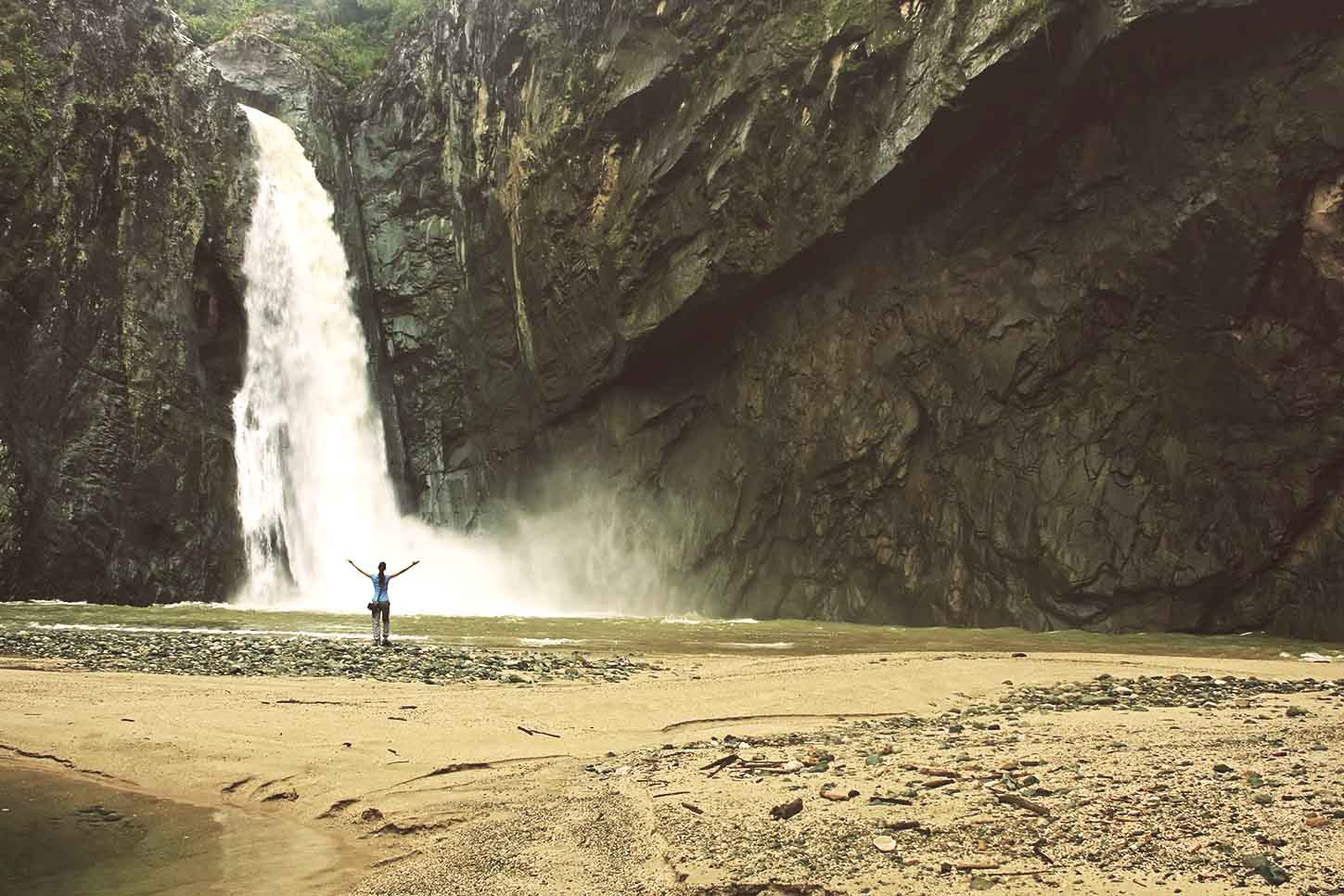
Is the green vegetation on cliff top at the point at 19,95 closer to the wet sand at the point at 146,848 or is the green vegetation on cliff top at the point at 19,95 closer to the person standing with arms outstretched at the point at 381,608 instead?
the person standing with arms outstretched at the point at 381,608

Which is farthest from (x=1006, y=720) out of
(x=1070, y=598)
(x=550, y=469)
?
(x=550, y=469)

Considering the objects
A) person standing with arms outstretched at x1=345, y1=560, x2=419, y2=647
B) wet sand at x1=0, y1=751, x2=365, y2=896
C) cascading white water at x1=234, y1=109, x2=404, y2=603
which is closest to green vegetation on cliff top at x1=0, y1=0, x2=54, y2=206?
cascading white water at x1=234, y1=109, x2=404, y2=603

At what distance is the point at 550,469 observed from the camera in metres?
31.6

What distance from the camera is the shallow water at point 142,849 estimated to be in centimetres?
478

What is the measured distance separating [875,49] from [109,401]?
21082 millimetres

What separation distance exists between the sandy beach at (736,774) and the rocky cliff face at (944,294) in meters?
9.66

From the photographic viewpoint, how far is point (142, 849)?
212 inches

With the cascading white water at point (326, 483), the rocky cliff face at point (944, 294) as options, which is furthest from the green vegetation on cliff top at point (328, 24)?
the rocky cliff face at point (944, 294)

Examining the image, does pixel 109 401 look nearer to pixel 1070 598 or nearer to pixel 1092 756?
pixel 1070 598

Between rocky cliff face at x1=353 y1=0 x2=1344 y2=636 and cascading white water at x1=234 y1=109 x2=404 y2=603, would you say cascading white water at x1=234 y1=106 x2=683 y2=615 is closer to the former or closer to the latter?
cascading white water at x1=234 y1=109 x2=404 y2=603

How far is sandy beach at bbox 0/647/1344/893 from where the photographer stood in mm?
4316

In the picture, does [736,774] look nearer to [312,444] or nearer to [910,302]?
[910,302]

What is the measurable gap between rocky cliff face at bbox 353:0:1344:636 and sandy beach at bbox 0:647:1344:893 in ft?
31.7

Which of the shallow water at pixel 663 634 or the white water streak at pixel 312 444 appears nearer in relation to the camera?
the shallow water at pixel 663 634
